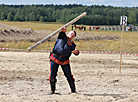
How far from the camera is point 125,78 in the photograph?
36.1 feet

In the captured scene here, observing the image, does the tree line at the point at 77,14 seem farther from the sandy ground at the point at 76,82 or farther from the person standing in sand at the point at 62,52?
the person standing in sand at the point at 62,52

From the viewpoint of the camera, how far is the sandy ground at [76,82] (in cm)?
734

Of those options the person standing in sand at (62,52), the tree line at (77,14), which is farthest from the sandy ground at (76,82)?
the tree line at (77,14)

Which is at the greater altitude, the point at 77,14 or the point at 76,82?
the point at 76,82

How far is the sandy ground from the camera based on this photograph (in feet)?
24.1

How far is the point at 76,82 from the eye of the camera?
400 inches

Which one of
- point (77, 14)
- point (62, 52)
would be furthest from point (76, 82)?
point (77, 14)

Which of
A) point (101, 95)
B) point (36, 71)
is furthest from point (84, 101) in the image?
point (36, 71)

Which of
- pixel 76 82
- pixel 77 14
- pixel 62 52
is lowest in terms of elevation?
pixel 77 14

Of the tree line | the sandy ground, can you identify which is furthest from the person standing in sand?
the tree line

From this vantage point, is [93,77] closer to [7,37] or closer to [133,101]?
[133,101]

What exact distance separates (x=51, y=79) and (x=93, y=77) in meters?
3.85

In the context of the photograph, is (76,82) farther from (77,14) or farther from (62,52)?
(77,14)

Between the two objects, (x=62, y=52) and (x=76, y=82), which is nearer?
(x=62, y=52)
